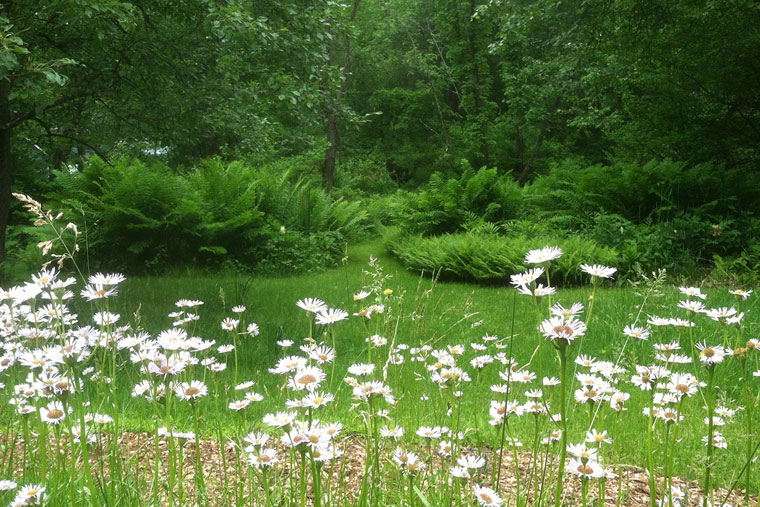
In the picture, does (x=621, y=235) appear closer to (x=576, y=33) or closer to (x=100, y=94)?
(x=576, y=33)

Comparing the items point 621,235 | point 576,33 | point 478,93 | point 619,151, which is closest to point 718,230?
point 621,235

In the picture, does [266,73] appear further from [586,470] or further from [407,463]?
[586,470]

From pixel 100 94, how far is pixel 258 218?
129 inches

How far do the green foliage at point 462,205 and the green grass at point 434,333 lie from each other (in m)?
1.80

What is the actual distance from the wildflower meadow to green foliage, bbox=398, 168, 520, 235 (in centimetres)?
506

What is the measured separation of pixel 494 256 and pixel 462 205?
2862mm

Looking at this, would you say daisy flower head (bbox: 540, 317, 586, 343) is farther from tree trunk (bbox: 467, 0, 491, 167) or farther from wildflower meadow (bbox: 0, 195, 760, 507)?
tree trunk (bbox: 467, 0, 491, 167)

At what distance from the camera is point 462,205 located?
33.3 ft

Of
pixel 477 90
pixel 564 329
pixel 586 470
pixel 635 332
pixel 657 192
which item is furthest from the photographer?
pixel 477 90

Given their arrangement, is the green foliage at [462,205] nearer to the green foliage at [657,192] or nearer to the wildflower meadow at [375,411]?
the green foliage at [657,192]

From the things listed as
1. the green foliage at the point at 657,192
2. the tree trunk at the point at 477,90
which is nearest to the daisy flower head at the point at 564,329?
the green foliage at the point at 657,192

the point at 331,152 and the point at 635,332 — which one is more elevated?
the point at 635,332

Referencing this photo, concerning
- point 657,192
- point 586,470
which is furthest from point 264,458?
point 657,192

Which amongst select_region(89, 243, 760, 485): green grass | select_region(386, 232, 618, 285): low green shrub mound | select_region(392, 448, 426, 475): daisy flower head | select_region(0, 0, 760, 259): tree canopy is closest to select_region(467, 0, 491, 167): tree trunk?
select_region(0, 0, 760, 259): tree canopy
